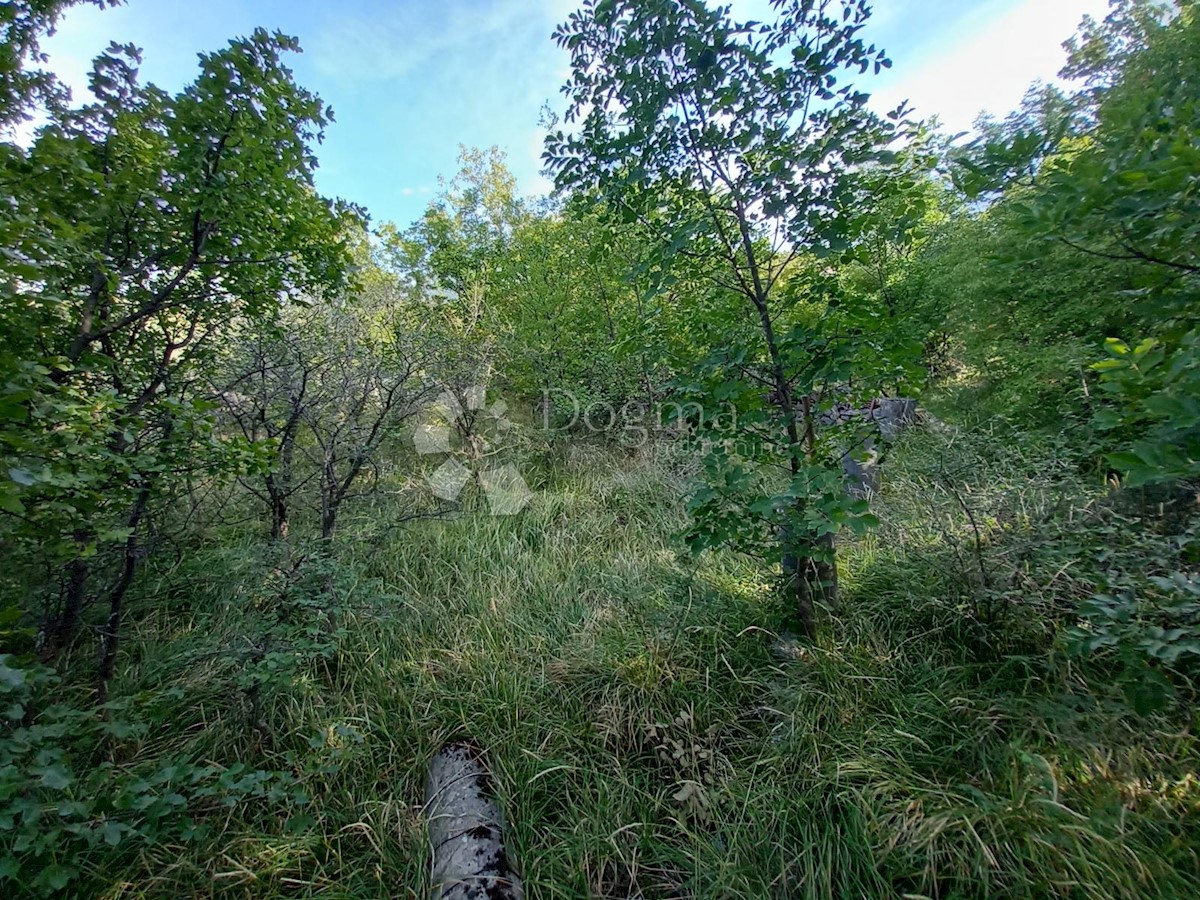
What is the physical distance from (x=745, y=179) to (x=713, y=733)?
7.88 feet

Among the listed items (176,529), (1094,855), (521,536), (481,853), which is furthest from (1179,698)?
(176,529)

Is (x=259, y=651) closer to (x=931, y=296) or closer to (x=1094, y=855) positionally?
(x=1094, y=855)

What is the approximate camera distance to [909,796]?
1596 millimetres

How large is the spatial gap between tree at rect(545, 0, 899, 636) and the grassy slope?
52 centimetres

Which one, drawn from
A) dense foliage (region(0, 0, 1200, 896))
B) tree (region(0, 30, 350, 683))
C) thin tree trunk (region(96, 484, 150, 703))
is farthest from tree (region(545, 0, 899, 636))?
thin tree trunk (region(96, 484, 150, 703))

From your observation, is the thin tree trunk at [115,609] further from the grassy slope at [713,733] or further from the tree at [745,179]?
the tree at [745,179]

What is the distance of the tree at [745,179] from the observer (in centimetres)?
192

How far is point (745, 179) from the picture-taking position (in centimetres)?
211

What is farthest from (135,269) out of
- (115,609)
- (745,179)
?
(745,179)

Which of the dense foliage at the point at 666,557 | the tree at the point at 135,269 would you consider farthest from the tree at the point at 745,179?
the tree at the point at 135,269

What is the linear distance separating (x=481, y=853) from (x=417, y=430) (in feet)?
13.3

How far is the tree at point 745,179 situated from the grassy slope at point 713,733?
0.52 m

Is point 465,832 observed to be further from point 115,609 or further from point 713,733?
point 115,609

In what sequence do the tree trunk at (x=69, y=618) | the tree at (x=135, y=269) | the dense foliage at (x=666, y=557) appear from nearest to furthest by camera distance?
1. the dense foliage at (x=666, y=557)
2. the tree at (x=135, y=269)
3. the tree trunk at (x=69, y=618)
